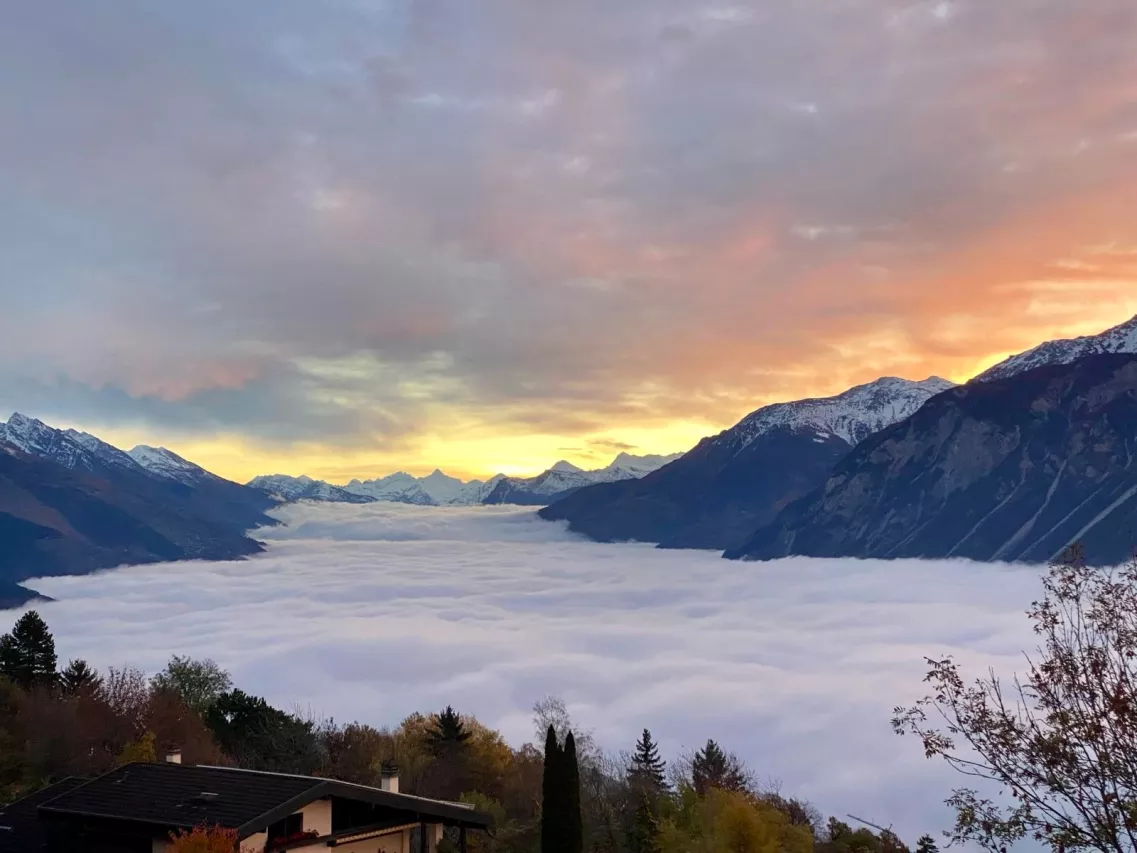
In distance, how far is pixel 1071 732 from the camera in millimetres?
11883

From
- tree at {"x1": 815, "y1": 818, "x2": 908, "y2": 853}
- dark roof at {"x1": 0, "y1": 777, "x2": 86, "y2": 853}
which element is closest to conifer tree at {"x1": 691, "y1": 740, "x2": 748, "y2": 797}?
tree at {"x1": 815, "y1": 818, "x2": 908, "y2": 853}

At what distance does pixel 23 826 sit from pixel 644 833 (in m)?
32.1

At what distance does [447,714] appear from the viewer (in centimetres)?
8362

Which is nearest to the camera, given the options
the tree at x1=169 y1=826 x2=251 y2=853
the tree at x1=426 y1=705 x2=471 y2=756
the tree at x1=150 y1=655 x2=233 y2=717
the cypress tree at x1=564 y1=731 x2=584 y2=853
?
the tree at x1=169 y1=826 x2=251 y2=853

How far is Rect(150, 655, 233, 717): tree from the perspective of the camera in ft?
319

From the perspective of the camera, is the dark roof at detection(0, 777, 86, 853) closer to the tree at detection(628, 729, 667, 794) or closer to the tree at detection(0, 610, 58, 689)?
the tree at detection(628, 729, 667, 794)

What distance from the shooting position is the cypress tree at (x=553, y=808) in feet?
133

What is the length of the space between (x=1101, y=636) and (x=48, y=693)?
270ft

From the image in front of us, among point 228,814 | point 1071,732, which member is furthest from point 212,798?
point 1071,732

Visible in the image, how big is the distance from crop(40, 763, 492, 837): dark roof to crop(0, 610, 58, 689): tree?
197ft

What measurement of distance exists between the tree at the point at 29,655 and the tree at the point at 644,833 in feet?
183

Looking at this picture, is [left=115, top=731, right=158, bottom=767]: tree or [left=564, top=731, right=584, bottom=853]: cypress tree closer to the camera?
[left=564, top=731, right=584, bottom=853]: cypress tree

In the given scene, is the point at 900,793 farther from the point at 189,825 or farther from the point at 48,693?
the point at 189,825

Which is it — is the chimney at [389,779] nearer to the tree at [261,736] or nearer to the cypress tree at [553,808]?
the cypress tree at [553,808]
